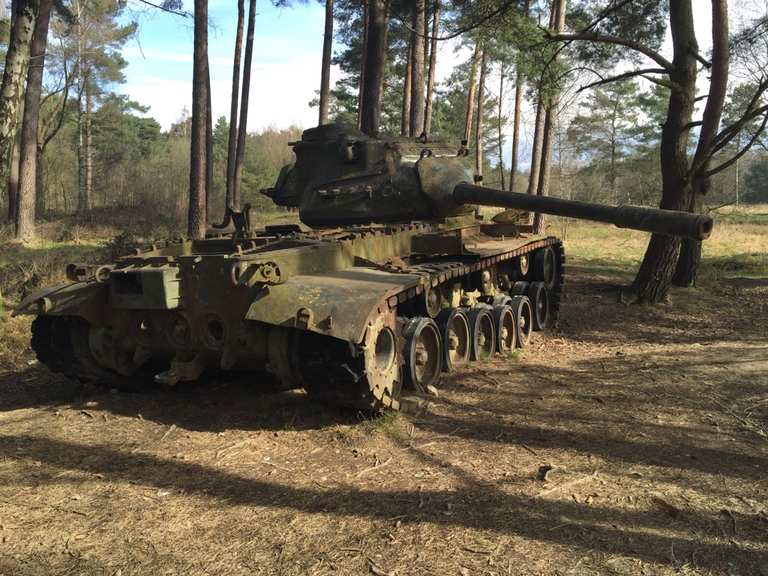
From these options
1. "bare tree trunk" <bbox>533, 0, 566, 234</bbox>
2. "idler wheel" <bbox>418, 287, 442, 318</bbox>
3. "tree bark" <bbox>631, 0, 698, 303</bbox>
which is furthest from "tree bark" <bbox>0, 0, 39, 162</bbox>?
"bare tree trunk" <bbox>533, 0, 566, 234</bbox>

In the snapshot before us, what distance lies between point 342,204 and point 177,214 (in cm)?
2180

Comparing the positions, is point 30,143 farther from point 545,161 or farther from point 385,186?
point 385,186

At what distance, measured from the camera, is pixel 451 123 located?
4166 cm

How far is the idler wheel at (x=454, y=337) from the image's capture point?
6.82 meters

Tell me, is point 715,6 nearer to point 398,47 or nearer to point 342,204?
point 342,204

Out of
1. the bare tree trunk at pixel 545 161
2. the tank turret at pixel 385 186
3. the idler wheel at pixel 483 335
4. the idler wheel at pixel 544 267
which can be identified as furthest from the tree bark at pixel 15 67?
the bare tree trunk at pixel 545 161

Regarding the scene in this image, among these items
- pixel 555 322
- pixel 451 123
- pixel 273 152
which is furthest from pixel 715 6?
pixel 273 152

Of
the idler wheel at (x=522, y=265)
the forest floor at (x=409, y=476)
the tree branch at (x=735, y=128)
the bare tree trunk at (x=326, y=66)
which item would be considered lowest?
the forest floor at (x=409, y=476)

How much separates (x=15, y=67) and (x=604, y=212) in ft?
26.4

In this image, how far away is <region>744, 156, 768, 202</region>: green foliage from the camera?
57750 millimetres

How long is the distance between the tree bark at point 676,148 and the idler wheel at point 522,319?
318cm

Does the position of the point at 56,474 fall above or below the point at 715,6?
below

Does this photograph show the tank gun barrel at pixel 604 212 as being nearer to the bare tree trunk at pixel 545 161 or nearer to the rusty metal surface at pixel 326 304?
the rusty metal surface at pixel 326 304

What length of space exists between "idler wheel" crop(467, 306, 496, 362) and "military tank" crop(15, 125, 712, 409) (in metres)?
0.02
